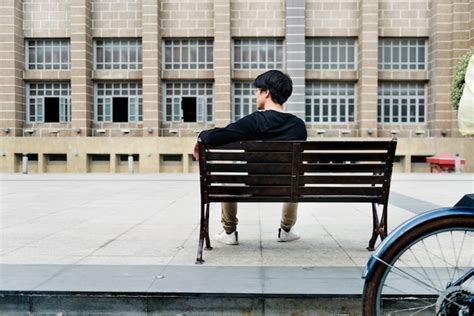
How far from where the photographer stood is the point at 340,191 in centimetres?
482

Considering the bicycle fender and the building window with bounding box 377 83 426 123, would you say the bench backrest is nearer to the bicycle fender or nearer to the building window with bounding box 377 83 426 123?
the bicycle fender

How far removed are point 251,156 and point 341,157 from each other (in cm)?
82

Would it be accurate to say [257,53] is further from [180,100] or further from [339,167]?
[339,167]

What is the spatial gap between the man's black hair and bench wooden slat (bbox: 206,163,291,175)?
31.9 inches

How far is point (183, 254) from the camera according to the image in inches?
201

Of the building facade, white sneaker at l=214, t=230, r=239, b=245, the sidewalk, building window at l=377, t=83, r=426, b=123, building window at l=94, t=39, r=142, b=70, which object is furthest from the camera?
building window at l=94, t=39, r=142, b=70

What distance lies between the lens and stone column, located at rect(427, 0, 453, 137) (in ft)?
103

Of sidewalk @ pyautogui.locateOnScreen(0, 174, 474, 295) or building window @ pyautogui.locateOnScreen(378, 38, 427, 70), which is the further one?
building window @ pyautogui.locateOnScreen(378, 38, 427, 70)

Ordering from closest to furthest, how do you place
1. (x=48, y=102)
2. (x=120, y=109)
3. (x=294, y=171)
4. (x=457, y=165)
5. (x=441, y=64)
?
1. (x=294, y=171)
2. (x=457, y=165)
3. (x=441, y=64)
4. (x=120, y=109)
5. (x=48, y=102)

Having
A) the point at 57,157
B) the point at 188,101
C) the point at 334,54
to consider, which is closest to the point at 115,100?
the point at 188,101

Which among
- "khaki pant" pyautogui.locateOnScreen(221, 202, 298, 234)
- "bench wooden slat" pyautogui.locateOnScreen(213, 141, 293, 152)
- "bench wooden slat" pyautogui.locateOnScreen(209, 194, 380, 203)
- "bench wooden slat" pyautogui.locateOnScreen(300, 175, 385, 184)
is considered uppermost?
"bench wooden slat" pyautogui.locateOnScreen(213, 141, 293, 152)

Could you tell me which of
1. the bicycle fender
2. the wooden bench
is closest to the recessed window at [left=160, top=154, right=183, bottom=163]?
the wooden bench

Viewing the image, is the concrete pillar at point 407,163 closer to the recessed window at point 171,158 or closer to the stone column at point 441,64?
the stone column at point 441,64

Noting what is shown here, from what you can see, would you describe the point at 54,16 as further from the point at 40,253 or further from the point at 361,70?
the point at 40,253
